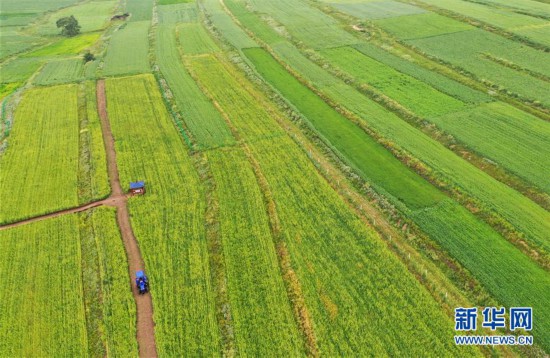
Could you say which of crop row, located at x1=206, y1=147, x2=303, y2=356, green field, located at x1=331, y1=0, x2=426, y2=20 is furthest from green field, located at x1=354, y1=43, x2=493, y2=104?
crop row, located at x1=206, y1=147, x2=303, y2=356

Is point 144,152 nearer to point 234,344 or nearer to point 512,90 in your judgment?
point 234,344

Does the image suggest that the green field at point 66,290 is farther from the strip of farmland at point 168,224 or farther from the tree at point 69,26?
the tree at point 69,26

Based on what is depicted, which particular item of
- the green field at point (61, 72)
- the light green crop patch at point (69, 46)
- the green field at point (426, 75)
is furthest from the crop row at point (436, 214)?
the light green crop patch at point (69, 46)

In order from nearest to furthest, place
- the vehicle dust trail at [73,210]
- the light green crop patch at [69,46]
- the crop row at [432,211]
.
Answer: the crop row at [432,211], the vehicle dust trail at [73,210], the light green crop patch at [69,46]

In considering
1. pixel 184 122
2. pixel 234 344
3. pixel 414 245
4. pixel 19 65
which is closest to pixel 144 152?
pixel 184 122

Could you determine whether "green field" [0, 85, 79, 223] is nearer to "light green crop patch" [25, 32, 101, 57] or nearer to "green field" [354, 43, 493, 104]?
"light green crop patch" [25, 32, 101, 57]

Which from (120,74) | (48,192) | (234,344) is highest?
(120,74)
